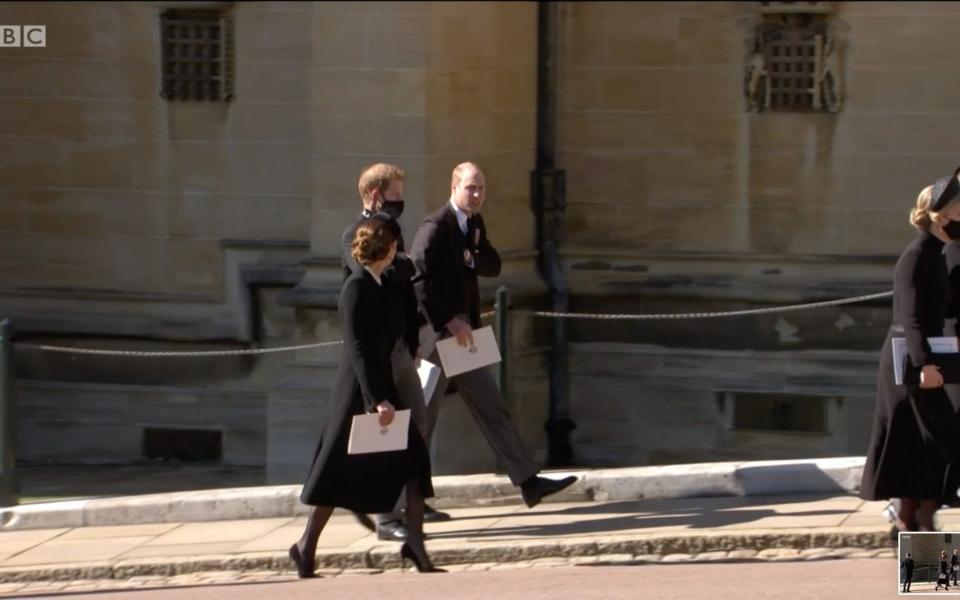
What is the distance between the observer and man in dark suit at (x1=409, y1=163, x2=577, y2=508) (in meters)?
10.0

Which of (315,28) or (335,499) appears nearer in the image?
(335,499)

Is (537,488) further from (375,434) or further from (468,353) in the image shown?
(375,434)

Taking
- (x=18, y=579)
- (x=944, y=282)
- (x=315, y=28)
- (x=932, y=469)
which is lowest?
(x=18, y=579)

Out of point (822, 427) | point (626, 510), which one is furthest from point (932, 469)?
point (822, 427)

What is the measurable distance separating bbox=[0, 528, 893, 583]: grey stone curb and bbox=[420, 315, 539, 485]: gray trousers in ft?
1.94

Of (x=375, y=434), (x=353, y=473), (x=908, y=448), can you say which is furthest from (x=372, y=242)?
(x=908, y=448)

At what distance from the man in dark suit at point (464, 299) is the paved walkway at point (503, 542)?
339 millimetres

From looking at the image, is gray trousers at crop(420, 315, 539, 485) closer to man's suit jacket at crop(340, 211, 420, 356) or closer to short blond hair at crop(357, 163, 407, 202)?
man's suit jacket at crop(340, 211, 420, 356)

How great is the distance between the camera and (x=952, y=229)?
898 centimetres

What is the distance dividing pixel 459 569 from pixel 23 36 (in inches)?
245

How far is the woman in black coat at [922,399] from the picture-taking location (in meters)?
8.88

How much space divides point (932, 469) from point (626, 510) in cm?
198

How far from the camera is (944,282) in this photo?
895 centimetres

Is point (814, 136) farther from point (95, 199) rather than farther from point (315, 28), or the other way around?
point (95, 199)
